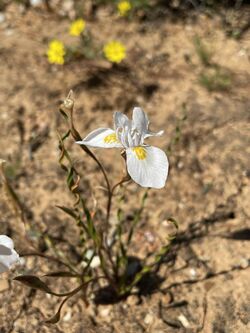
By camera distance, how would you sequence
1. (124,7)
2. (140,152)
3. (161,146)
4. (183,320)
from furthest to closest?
(124,7)
(161,146)
(183,320)
(140,152)

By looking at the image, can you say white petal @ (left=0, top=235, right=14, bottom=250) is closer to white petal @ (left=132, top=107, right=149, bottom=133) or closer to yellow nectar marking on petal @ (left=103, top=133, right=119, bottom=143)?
yellow nectar marking on petal @ (left=103, top=133, right=119, bottom=143)

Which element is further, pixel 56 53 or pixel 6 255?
pixel 56 53

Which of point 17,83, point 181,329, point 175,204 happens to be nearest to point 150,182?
point 181,329

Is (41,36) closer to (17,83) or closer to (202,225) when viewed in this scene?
(17,83)

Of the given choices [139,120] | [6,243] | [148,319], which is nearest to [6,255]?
[6,243]

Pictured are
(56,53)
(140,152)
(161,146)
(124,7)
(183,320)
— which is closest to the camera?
(140,152)

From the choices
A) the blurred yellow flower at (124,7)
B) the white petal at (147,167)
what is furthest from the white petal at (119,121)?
the blurred yellow flower at (124,7)

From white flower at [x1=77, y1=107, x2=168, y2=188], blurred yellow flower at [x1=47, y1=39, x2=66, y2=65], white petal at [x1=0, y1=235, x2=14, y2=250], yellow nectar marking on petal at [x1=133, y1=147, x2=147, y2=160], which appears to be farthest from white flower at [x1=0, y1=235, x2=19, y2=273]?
blurred yellow flower at [x1=47, y1=39, x2=66, y2=65]

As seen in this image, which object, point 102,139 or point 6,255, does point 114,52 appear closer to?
point 102,139

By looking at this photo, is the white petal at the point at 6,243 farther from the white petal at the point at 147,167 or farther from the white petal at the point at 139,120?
the white petal at the point at 139,120
